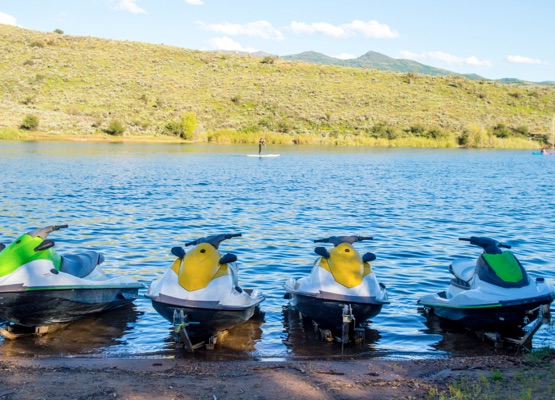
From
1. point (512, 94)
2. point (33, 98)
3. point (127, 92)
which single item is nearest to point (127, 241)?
point (33, 98)

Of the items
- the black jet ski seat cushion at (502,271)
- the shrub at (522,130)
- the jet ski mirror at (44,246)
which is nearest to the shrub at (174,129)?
the shrub at (522,130)

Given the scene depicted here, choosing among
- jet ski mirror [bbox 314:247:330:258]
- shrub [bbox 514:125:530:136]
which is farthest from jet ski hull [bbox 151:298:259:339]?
shrub [bbox 514:125:530:136]

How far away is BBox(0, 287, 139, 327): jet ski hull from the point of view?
9.93 m

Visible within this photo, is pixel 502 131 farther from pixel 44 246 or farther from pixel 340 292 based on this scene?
pixel 44 246

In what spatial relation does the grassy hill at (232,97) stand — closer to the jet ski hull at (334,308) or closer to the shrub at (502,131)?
the shrub at (502,131)

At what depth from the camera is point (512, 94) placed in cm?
10531

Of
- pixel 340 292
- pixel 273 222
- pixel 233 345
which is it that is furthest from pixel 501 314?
pixel 273 222

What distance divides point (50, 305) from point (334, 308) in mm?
4001

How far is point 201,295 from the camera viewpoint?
9.72 metres

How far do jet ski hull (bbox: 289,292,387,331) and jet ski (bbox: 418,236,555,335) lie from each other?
1.28 metres

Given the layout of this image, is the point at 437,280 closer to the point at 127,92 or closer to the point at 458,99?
the point at 127,92

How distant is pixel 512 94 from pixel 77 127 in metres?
63.7

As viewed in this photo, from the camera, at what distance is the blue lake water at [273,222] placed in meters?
10.7

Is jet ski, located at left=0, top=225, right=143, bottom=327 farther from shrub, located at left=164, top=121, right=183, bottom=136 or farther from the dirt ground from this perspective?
shrub, located at left=164, top=121, right=183, bottom=136
